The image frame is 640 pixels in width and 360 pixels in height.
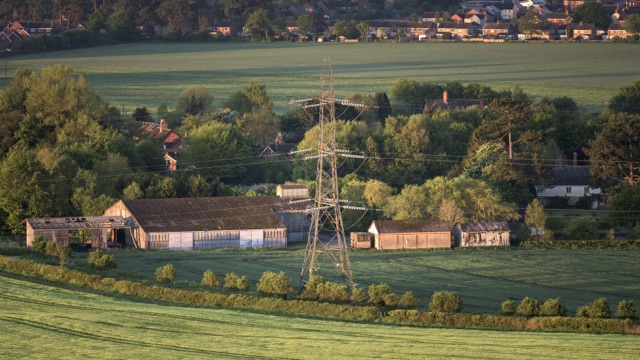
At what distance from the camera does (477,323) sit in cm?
4134

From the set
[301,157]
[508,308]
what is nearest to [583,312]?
[508,308]

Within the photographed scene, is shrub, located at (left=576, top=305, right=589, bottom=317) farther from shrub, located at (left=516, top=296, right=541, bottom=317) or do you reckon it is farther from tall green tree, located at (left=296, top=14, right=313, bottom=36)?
tall green tree, located at (left=296, top=14, right=313, bottom=36)

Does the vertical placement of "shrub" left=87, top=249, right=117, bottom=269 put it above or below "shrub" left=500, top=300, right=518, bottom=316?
above

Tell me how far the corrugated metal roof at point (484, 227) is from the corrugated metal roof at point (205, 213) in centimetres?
806

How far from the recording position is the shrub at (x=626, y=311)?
4178 cm

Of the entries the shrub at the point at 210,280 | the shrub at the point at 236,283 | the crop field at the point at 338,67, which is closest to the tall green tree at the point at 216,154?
the crop field at the point at 338,67

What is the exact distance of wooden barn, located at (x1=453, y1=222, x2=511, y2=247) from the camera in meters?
60.5

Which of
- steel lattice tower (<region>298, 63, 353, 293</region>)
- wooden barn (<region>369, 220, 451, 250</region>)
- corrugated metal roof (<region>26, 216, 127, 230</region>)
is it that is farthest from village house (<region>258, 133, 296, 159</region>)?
steel lattice tower (<region>298, 63, 353, 293</region>)

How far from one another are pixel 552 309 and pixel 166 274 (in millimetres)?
13713

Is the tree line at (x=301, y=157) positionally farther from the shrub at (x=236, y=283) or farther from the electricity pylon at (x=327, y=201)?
the shrub at (x=236, y=283)

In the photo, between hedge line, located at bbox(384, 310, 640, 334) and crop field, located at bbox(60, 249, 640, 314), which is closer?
hedge line, located at bbox(384, 310, 640, 334)

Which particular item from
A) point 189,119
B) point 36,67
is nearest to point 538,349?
point 189,119

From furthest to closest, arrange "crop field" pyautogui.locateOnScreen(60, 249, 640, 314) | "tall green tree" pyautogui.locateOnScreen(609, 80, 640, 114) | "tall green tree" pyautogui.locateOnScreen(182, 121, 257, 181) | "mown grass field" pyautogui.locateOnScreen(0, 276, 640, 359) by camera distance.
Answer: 1. "tall green tree" pyautogui.locateOnScreen(609, 80, 640, 114)
2. "tall green tree" pyautogui.locateOnScreen(182, 121, 257, 181)
3. "crop field" pyautogui.locateOnScreen(60, 249, 640, 314)
4. "mown grass field" pyautogui.locateOnScreen(0, 276, 640, 359)

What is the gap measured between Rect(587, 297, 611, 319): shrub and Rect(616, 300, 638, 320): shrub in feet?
1.10
